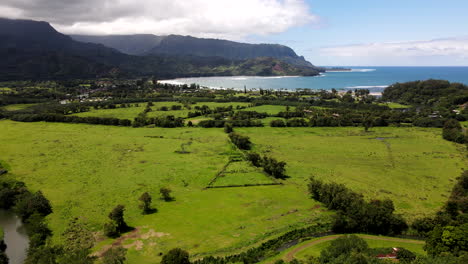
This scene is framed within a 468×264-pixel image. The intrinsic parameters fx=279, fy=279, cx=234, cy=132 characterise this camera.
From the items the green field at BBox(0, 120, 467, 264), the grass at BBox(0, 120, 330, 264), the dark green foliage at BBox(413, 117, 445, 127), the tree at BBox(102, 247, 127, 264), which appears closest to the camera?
the tree at BBox(102, 247, 127, 264)

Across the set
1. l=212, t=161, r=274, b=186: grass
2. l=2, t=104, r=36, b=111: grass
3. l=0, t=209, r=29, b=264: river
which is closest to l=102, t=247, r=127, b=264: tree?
l=0, t=209, r=29, b=264: river

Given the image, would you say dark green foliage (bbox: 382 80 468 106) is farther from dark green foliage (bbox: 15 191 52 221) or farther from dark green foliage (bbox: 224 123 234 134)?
dark green foliage (bbox: 15 191 52 221)

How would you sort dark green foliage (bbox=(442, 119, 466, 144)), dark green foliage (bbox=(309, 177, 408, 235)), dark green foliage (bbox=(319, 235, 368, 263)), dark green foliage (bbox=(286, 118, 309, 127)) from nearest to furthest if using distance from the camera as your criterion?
dark green foliage (bbox=(319, 235, 368, 263)) → dark green foliage (bbox=(309, 177, 408, 235)) → dark green foliage (bbox=(442, 119, 466, 144)) → dark green foliage (bbox=(286, 118, 309, 127))

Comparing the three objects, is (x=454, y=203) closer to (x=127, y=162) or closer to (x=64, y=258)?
(x=64, y=258)

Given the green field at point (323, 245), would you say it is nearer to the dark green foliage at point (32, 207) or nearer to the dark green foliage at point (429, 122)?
the dark green foliage at point (32, 207)

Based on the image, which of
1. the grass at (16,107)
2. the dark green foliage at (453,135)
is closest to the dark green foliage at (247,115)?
the dark green foliage at (453,135)

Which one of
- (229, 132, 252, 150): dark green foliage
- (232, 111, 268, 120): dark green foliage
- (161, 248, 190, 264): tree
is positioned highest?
(232, 111, 268, 120): dark green foliage
